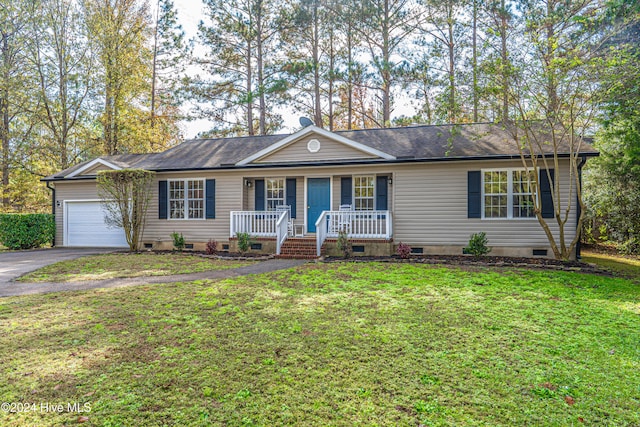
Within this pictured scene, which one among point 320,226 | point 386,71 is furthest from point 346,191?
point 386,71

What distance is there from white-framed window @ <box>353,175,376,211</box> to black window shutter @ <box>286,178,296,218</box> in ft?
6.83

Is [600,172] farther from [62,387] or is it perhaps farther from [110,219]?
[110,219]

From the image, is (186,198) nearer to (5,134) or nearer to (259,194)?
(259,194)

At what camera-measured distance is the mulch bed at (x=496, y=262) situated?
8.53m

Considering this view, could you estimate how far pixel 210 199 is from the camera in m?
12.8

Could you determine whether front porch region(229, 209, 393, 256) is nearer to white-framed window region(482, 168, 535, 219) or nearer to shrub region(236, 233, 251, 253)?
shrub region(236, 233, 251, 253)

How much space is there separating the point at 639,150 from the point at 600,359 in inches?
394

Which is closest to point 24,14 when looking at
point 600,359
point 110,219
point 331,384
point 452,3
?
point 110,219

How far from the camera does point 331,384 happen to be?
9.56 feet

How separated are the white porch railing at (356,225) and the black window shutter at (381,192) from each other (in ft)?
1.63

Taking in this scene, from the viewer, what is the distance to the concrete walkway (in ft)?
20.9

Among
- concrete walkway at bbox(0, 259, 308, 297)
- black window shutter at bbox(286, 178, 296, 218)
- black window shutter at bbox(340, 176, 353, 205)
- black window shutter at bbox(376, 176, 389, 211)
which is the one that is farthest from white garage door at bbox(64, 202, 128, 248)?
black window shutter at bbox(376, 176, 389, 211)

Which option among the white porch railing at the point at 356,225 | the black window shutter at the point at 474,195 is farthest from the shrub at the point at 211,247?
the black window shutter at the point at 474,195

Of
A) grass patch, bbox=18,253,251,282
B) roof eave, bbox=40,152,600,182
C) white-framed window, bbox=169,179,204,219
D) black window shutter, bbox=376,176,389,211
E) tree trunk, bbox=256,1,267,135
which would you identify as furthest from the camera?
tree trunk, bbox=256,1,267,135
